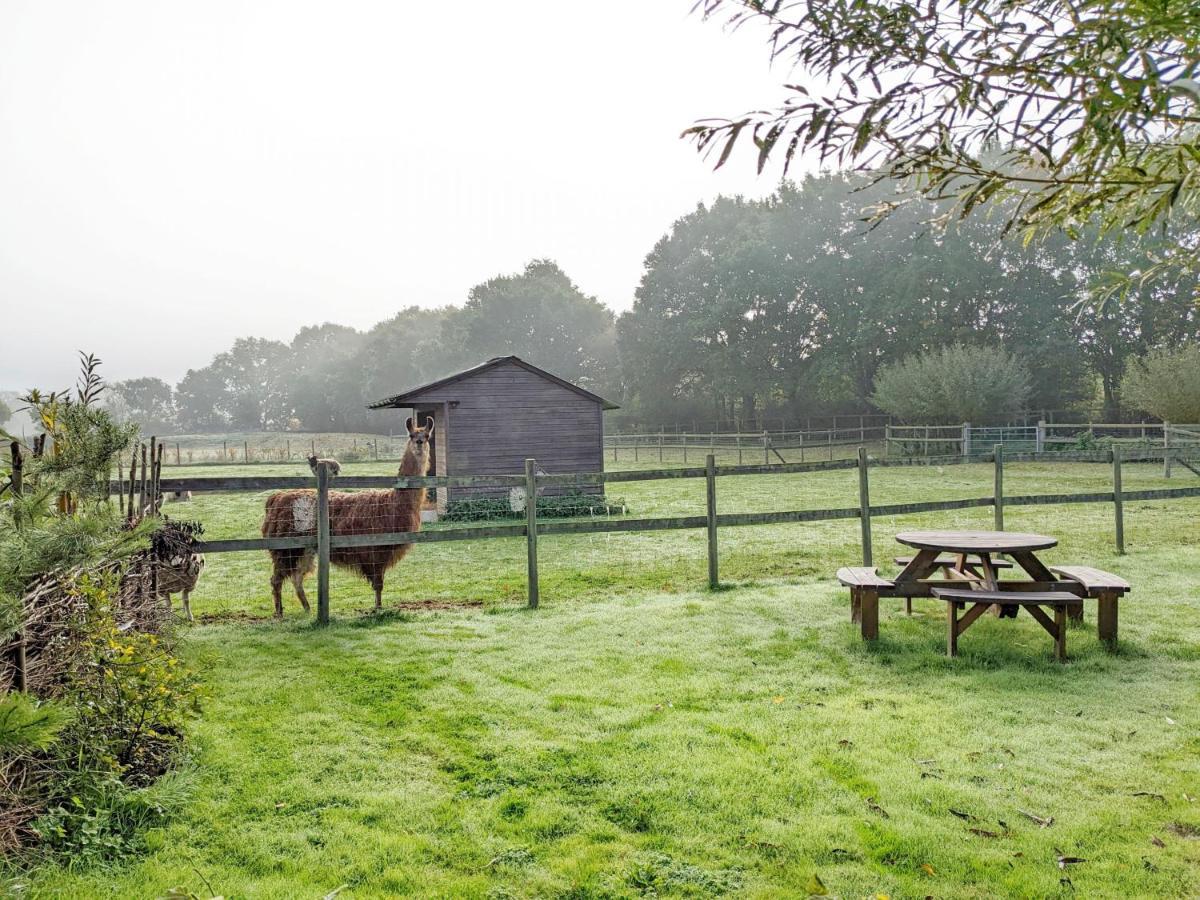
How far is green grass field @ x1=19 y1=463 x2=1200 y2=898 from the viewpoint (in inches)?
118

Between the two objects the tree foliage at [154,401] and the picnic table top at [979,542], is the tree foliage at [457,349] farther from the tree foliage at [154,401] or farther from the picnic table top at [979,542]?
the picnic table top at [979,542]

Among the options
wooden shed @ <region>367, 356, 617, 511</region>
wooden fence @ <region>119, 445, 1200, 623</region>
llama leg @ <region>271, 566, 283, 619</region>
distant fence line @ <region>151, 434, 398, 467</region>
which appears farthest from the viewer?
distant fence line @ <region>151, 434, 398, 467</region>

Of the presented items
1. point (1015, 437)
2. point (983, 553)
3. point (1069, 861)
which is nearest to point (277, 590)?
point (983, 553)

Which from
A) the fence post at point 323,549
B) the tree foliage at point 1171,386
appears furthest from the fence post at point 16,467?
the tree foliage at point 1171,386

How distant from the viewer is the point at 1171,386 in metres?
27.9

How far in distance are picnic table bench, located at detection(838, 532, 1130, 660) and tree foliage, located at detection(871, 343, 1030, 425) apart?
2977cm

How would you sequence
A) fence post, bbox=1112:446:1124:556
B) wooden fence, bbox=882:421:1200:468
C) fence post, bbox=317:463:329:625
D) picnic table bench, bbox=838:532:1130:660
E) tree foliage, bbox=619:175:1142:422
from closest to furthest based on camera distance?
picnic table bench, bbox=838:532:1130:660
fence post, bbox=317:463:329:625
fence post, bbox=1112:446:1124:556
wooden fence, bbox=882:421:1200:468
tree foliage, bbox=619:175:1142:422

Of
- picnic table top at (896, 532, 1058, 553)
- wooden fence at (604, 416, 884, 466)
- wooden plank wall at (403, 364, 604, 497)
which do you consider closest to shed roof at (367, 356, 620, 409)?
wooden plank wall at (403, 364, 604, 497)

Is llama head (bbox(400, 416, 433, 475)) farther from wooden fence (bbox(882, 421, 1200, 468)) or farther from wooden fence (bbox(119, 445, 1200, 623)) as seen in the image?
wooden fence (bbox(882, 421, 1200, 468))

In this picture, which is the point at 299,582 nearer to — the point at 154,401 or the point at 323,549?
the point at 323,549

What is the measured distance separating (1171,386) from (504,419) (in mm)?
25157

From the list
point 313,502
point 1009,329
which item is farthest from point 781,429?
point 313,502

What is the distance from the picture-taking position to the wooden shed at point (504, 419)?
58.6 ft

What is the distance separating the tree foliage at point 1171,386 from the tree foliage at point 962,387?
485cm
